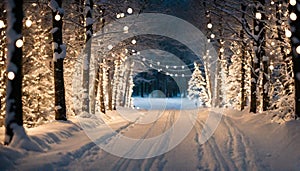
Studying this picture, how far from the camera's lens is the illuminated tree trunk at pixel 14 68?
1055cm

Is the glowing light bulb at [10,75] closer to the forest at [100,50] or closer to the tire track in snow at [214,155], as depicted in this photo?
the forest at [100,50]

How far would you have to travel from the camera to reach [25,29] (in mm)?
19875

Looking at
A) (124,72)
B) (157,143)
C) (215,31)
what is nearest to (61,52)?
(157,143)

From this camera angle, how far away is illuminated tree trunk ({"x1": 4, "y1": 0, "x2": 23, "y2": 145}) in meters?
10.6

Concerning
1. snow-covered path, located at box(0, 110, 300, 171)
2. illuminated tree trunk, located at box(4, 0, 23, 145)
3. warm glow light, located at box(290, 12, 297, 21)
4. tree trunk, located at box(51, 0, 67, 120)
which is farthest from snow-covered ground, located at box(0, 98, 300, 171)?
warm glow light, located at box(290, 12, 297, 21)

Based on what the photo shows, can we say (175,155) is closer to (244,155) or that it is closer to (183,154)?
(183,154)

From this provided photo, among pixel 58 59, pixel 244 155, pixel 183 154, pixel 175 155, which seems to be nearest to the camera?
pixel 244 155

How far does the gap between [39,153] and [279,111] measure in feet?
30.5

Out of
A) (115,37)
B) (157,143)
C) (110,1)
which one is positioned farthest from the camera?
(115,37)

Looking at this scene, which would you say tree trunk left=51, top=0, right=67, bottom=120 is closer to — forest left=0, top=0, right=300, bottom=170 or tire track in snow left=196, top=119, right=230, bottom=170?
forest left=0, top=0, right=300, bottom=170

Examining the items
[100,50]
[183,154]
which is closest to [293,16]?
[183,154]

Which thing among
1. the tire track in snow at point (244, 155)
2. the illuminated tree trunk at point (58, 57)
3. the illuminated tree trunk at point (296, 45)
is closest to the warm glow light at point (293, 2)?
the illuminated tree trunk at point (296, 45)

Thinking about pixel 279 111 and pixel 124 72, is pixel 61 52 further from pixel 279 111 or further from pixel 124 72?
pixel 124 72

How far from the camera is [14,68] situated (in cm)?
1060
